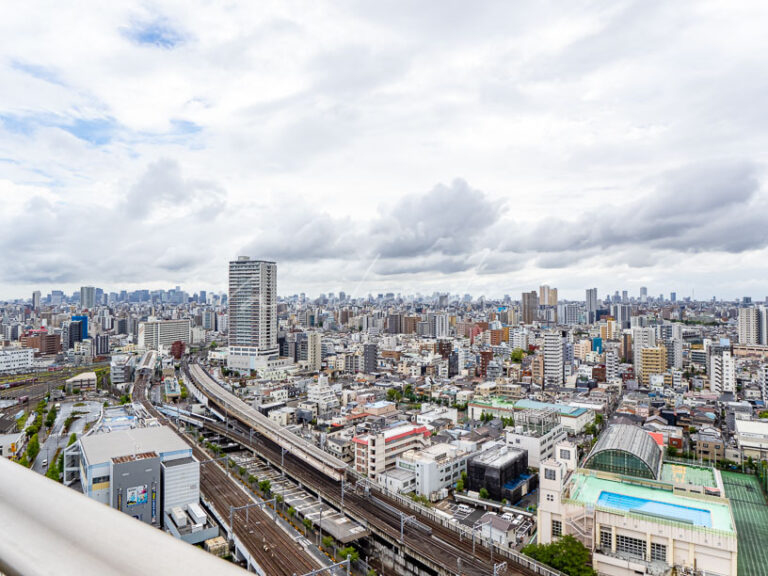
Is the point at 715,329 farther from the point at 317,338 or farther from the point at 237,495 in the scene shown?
the point at 237,495

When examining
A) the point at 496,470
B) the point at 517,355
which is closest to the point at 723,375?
the point at 517,355

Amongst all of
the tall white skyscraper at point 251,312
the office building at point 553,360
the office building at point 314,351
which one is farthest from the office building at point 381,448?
the office building at point 314,351

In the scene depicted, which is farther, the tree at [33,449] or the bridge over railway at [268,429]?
the tree at [33,449]

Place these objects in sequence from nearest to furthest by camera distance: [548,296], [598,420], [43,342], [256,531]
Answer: [256,531] < [598,420] < [43,342] < [548,296]

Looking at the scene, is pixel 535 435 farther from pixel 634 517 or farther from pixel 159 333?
pixel 159 333

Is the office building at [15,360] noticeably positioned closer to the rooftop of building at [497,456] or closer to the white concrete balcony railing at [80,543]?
the rooftop of building at [497,456]

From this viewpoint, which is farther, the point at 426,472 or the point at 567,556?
the point at 426,472

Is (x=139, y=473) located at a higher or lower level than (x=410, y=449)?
higher

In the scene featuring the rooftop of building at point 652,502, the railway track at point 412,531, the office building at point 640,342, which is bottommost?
the railway track at point 412,531
